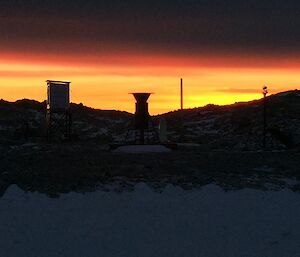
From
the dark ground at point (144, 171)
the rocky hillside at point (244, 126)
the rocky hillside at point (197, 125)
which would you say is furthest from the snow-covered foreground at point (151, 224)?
the rocky hillside at point (244, 126)

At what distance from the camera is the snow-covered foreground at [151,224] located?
42.3 ft

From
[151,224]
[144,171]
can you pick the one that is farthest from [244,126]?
[151,224]

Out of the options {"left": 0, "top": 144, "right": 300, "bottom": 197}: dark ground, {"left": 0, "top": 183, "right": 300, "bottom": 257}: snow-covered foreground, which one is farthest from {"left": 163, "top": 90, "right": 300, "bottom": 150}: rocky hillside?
{"left": 0, "top": 183, "right": 300, "bottom": 257}: snow-covered foreground

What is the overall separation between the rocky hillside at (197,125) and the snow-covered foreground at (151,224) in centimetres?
2241

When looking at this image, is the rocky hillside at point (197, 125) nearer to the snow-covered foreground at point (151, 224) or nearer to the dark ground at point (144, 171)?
the dark ground at point (144, 171)

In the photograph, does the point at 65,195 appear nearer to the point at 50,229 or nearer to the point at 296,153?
the point at 50,229

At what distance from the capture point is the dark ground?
18875 mm

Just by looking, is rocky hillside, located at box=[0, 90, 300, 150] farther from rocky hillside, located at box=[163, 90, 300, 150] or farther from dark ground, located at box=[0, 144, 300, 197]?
dark ground, located at box=[0, 144, 300, 197]

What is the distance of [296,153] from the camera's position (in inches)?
1142

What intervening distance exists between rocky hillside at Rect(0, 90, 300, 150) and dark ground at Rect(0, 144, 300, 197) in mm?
13607

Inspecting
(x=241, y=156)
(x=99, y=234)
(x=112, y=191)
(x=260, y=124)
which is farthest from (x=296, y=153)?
(x=260, y=124)

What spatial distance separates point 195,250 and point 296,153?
17.3 meters

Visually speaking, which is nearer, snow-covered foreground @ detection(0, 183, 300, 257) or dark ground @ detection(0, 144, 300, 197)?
snow-covered foreground @ detection(0, 183, 300, 257)

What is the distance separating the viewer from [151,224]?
47.7ft
